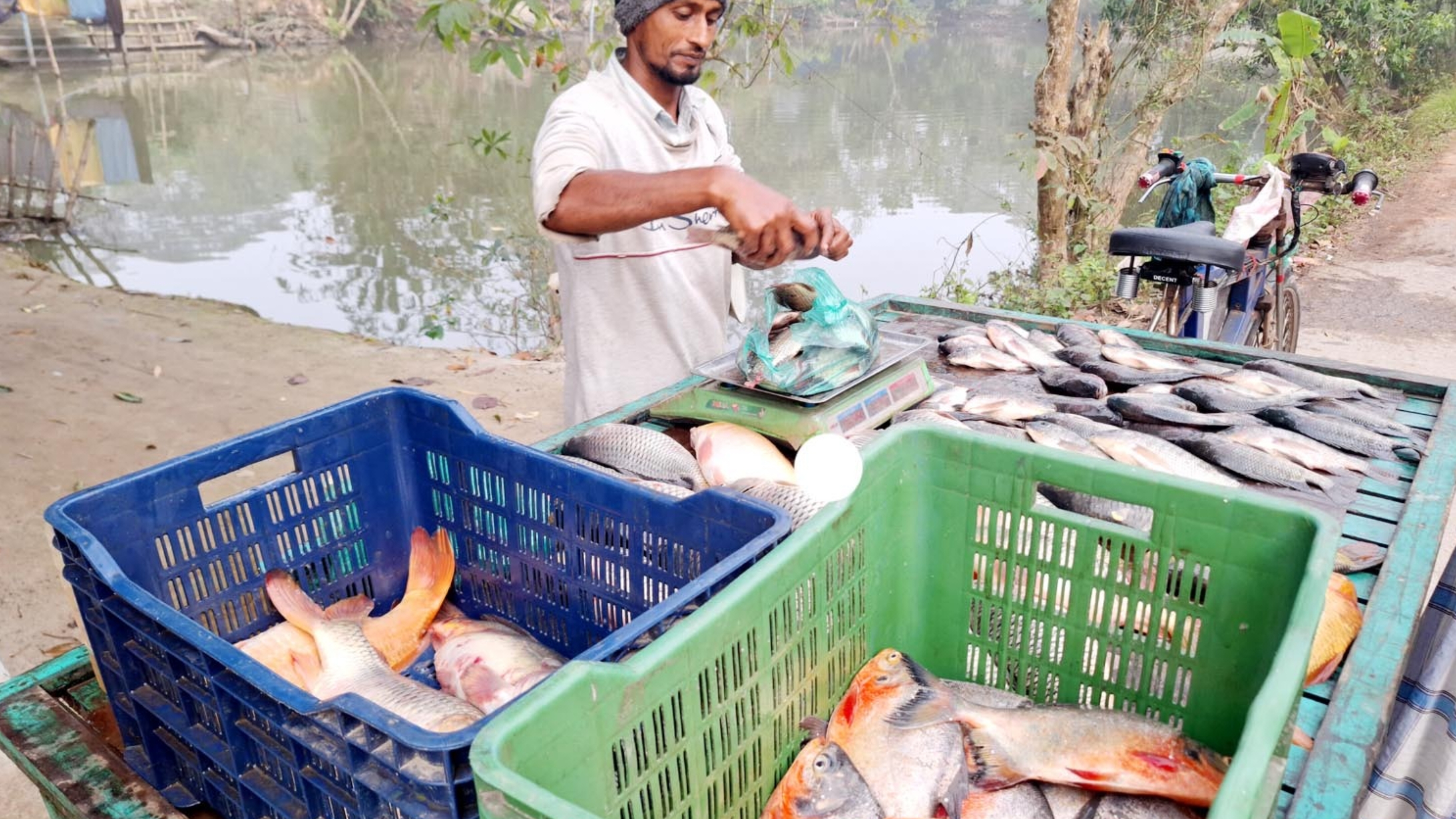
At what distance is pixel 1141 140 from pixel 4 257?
36.2 ft

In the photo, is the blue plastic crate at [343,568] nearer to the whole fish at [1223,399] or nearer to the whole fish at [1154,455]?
the whole fish at [1154,455]

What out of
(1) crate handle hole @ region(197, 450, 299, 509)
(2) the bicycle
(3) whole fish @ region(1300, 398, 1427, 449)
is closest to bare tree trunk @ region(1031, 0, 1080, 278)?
(2) the bicycle

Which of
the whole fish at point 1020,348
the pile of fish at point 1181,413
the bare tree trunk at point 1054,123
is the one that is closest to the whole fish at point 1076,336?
the pile of fish at point 1181,413

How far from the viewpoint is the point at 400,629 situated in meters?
1.74

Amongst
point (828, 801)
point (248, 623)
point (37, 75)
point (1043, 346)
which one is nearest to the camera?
point (828, 801)

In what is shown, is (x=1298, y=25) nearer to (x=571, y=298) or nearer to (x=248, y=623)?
(x=571, y=298)

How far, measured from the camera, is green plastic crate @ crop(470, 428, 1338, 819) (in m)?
0.96

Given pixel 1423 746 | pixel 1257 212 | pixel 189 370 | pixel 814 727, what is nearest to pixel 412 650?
pixel 814 727

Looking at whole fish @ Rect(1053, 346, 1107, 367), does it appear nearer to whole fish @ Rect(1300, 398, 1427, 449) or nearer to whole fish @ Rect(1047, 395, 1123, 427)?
whole fish @ Rect(1047, 395, 1123, 427)

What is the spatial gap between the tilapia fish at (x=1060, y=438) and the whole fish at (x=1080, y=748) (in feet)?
3.30

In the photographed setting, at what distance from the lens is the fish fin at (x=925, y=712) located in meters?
1.34

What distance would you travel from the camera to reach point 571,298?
2.82 m

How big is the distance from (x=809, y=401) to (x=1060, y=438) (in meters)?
0.61

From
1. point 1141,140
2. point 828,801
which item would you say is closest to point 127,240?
point 1141,140
